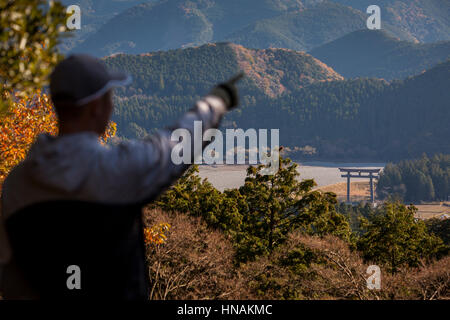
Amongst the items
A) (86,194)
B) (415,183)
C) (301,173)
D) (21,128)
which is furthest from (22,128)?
(301,173)

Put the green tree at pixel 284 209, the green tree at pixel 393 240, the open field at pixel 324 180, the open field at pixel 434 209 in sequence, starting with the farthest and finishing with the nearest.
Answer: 1. the open field at pixel 324 180
2. the open field at pixel 434 209
3. the green tree at pixel 284 209
4. the green tree at pixel 393 240

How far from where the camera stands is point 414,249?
33188mm

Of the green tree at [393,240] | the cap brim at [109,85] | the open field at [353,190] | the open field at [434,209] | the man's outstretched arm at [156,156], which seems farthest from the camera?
the open field at [353,190]

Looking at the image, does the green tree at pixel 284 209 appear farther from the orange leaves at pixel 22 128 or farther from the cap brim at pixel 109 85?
the cap brim at pixel 109 85

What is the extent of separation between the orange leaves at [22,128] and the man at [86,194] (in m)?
7.67

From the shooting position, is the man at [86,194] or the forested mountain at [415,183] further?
the forested mountain at [415,183]

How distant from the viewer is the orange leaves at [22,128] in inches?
376

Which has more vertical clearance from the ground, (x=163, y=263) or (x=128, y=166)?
(x=128, y=166)

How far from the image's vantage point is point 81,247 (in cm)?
200

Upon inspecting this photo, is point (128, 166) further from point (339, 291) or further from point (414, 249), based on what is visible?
point (414, 249)

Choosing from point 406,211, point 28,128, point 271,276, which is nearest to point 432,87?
point 406,211

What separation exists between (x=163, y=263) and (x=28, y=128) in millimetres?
10702

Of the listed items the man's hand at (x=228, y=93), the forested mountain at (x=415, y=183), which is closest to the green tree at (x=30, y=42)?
the man's hand at (x=228, y=93)
